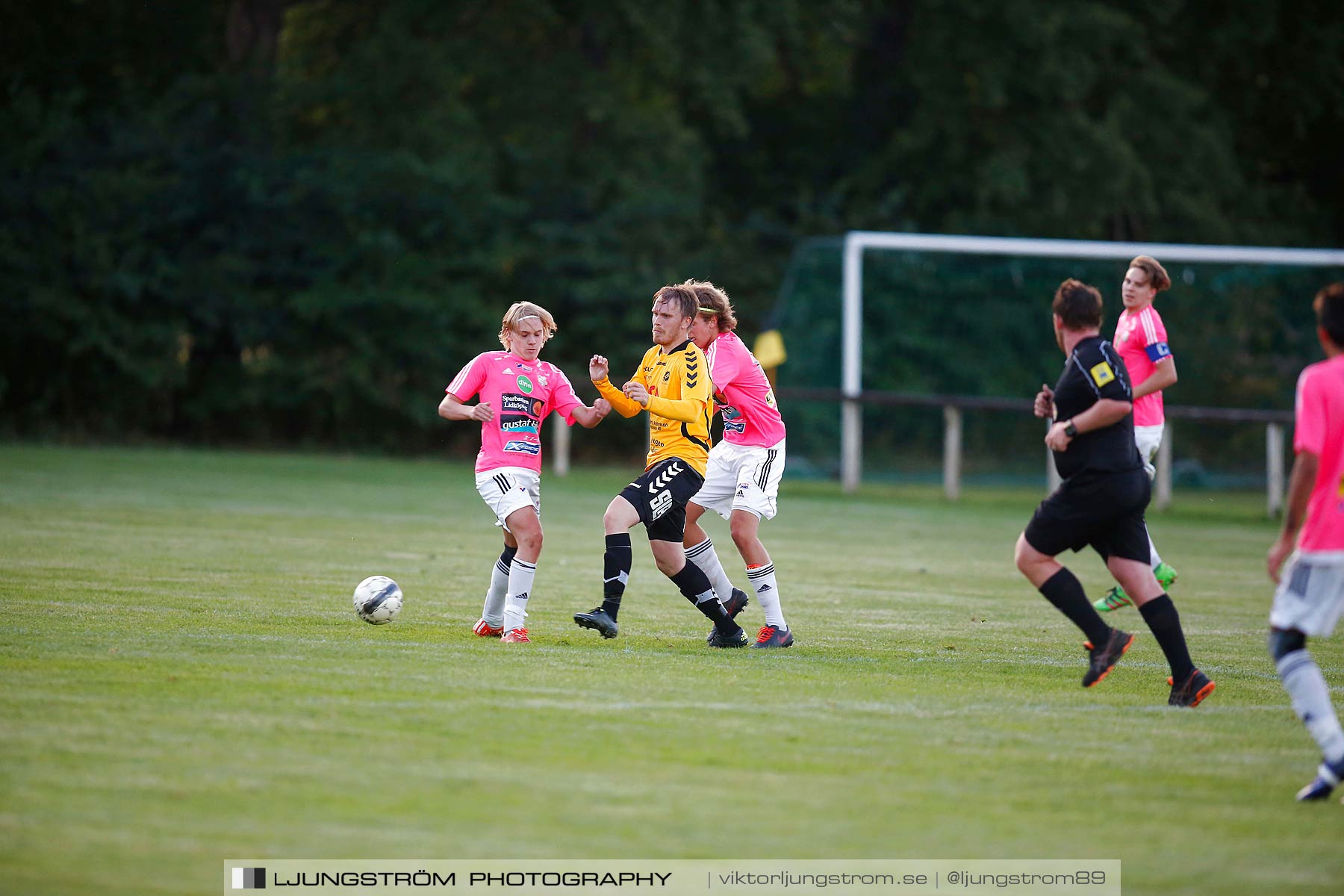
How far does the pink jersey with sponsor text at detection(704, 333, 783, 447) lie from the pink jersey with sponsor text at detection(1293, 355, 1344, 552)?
3.61 metres

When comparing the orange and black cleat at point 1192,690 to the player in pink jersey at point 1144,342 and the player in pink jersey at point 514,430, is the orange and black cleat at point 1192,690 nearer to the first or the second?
the player in pink jersey at point 1144,342

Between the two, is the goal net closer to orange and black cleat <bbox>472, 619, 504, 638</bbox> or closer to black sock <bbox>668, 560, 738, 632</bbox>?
black sock <bbox>668, 560, 738, 632</bbox>

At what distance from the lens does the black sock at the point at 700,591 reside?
26.1 feet

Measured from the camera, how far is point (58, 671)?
21.0 feet

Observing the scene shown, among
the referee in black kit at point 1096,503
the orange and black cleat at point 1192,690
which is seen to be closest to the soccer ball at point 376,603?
the referee in black kit at point 1096,503

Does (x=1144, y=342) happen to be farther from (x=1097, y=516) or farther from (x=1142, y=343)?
(x=1097, y=516)

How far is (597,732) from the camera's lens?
5.65 m

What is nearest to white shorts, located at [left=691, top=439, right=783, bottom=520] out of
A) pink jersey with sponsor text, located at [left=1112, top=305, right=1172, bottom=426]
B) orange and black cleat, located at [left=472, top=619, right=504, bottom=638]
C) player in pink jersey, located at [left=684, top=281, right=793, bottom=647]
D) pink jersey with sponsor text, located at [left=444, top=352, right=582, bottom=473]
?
player in pink jersey, located at [left=684, top=281, right=793, bottom=647]

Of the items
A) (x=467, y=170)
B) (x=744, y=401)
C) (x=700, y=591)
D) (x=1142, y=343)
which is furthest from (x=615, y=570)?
(x=467, y=170)

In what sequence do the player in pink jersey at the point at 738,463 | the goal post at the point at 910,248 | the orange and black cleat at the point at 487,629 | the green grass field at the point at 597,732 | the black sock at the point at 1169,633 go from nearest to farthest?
the green grass field at the point at 597,732
the black sock at the point at 1169,633
the orange and black cleat at the point at 487,629
the player in pink jersey at the point at 738,463
the goal post at the point at 910,248

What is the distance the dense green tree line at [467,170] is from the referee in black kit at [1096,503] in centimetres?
2227

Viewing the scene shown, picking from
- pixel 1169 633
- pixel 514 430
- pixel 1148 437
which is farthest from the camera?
pixel 1148 437

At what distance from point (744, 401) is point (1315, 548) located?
12.4 feet

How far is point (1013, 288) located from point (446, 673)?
19420 mm
